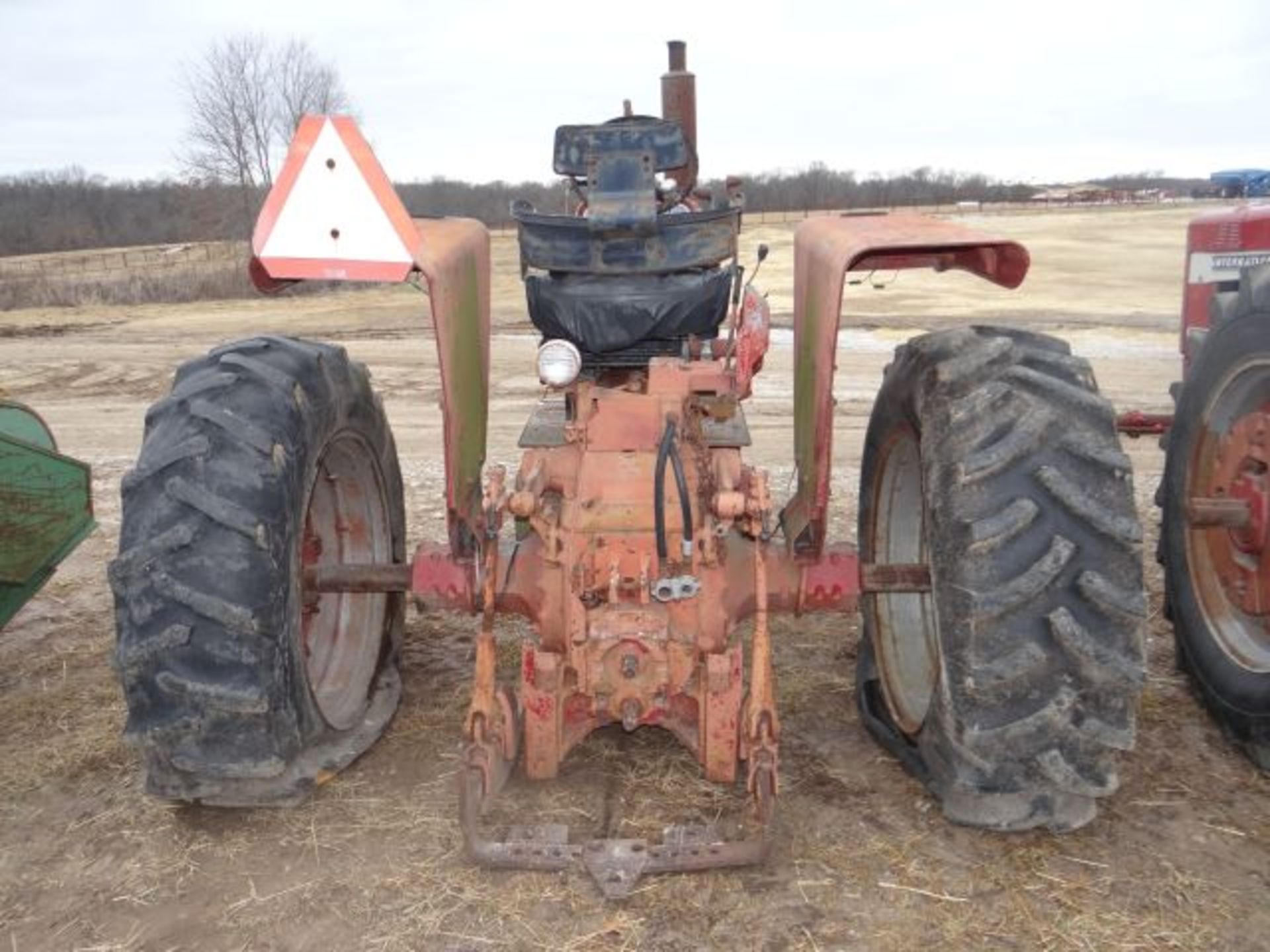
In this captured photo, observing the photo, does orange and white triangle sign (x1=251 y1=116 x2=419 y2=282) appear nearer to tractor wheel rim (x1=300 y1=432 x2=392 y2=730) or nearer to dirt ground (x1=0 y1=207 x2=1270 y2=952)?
tractor wheel rim (x1=300 y1=432 x2=392 y2=730)

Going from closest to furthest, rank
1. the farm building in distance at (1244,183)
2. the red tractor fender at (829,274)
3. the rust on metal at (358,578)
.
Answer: the red tractor fender at (829,274)
the rust on metal at (358,578)
the farm building in distance at (1244,183)

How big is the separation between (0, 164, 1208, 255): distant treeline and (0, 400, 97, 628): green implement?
5012 cm

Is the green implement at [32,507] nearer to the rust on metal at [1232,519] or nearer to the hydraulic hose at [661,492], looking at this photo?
the hydraulic hose at [661,492]

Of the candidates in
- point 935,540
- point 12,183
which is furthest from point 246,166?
point 935,540

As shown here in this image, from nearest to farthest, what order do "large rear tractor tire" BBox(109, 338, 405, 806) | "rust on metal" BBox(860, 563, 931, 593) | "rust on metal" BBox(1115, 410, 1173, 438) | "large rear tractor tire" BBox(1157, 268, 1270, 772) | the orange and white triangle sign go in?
the orange and white triangle sign < "large rear tractor tire" BBox(109, 338, 405, 806) < "rust on metal" BBox(860, 563, 931, 593) < "large rear tractor tire" BBox(1157, 268, 1270, 772) < "rust on metal" BBox(1115, 410, 1173, 438)

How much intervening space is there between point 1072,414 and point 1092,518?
297 millimetres

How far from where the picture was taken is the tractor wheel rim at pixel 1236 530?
13.3 ft

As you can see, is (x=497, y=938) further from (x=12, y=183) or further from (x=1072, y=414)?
(x=12, y=183)

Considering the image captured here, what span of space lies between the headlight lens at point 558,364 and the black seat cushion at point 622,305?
67cm

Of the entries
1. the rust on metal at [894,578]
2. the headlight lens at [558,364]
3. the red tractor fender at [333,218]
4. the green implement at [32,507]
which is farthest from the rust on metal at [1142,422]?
the green implement at [32,507]

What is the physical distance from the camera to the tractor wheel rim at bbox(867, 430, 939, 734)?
159 inches

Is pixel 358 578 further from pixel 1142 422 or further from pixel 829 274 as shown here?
pixel 1142 422

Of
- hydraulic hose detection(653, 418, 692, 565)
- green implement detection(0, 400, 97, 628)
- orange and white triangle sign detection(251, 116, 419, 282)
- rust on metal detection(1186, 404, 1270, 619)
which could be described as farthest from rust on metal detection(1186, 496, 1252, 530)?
green implement detection(0, 400, 97, 628)

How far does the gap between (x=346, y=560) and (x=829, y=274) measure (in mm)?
2160
